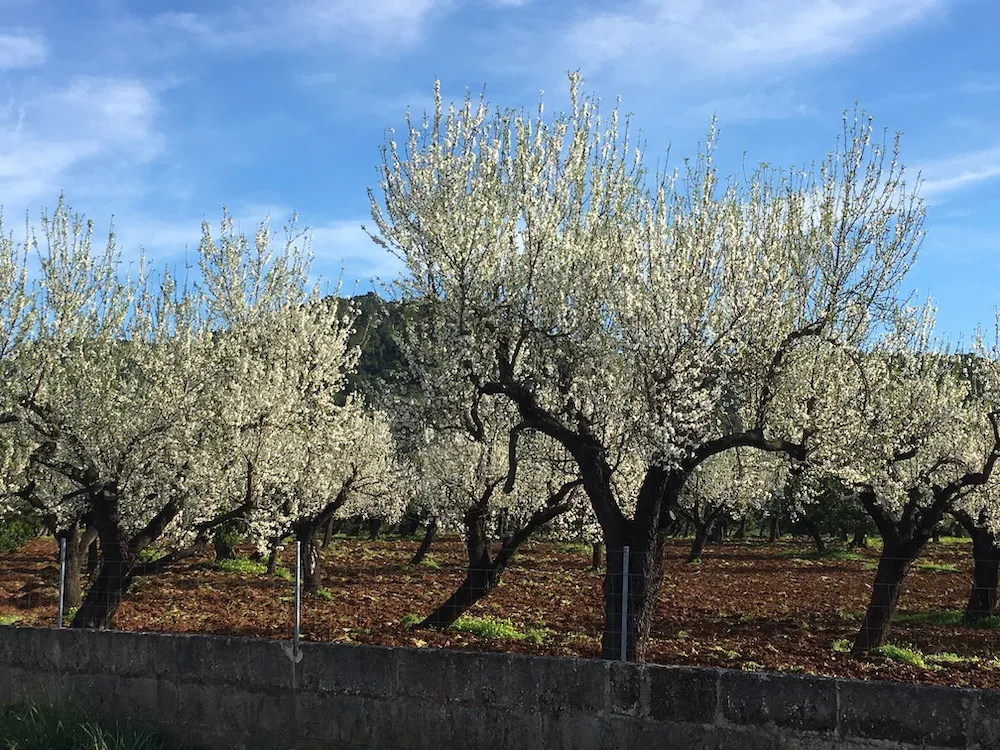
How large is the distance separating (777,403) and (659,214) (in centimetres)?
338

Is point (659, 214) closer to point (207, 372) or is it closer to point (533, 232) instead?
point (533, 232)

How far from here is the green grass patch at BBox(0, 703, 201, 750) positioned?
9352 mm

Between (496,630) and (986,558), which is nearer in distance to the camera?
(496,630)

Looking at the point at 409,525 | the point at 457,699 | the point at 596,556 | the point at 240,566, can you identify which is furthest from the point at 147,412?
the point at 409,525

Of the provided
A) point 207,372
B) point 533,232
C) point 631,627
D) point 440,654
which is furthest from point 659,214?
point 207,372

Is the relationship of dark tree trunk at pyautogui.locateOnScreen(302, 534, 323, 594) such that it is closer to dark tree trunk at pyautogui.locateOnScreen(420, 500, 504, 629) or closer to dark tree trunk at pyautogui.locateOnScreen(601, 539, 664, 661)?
dark tree trunk at pyautogui.locateOnScreen(420, 500, 504, 629)

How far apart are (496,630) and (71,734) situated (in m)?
11.0

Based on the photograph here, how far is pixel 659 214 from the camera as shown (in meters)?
14.7

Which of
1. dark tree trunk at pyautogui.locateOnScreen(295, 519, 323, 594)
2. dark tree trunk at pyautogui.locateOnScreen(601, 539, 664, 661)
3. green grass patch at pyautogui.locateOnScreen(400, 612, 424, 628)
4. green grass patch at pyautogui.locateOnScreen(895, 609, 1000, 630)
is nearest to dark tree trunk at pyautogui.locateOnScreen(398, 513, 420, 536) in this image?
dark tree trunk at pyautogui.locateOnScreen(295, 519, 323, 594)

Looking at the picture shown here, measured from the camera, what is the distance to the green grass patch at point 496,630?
62.1ft

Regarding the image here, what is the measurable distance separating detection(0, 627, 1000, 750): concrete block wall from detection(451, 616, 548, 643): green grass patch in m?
9.27

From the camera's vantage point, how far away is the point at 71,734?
9.73 metres

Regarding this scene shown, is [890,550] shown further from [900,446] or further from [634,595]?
[634,595]

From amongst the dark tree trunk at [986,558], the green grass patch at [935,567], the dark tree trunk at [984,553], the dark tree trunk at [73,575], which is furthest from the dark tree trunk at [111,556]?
the green grass patch at [935,567]
